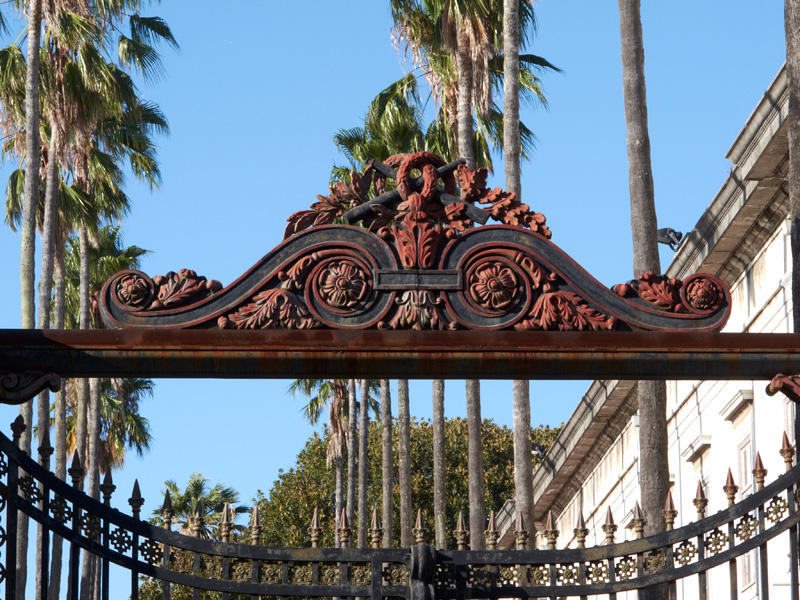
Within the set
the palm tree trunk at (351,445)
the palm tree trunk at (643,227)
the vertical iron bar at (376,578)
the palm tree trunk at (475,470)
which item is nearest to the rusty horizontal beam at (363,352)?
the vertical iron bar at (376,578)

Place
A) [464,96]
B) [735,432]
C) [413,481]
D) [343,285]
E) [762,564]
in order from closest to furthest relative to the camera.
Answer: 1. [762,564]
2. [343,285]
3. [735,432]
4. [464,96]
5. [413,481]

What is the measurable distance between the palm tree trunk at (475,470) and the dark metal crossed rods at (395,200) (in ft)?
50.4

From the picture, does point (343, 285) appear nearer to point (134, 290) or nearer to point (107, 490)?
point (134, 290)

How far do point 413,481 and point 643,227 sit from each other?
3490 cm

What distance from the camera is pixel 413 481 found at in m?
46.7

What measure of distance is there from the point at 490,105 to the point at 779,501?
69.2ft

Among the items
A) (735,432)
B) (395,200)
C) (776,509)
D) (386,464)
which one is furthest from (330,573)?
(386,464)

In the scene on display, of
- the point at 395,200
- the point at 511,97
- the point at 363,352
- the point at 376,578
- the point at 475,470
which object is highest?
the point at 511,97

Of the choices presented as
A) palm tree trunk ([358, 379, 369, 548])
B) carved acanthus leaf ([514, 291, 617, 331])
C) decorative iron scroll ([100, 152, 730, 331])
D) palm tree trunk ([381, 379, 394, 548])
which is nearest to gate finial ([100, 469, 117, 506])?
decorative iron scroll ([100, 152, 730, 331])

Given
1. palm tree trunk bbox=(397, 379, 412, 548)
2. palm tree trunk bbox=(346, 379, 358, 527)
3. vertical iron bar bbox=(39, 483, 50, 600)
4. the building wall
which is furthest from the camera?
palm tree trunk bbox=(346, 379, 358, 527)

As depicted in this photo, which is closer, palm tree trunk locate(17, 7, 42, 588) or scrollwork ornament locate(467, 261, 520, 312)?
scrollwork ornament locate(467, 261, 520, 312)

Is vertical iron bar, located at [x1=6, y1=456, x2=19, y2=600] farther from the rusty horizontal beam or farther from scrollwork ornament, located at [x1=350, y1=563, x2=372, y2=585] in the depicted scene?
scrollwork ornament, located at [x1=350, y1=563, x2=372, y2=585]

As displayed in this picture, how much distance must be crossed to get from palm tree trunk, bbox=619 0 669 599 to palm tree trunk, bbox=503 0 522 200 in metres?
6.90

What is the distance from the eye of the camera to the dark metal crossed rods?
632 centimetres
